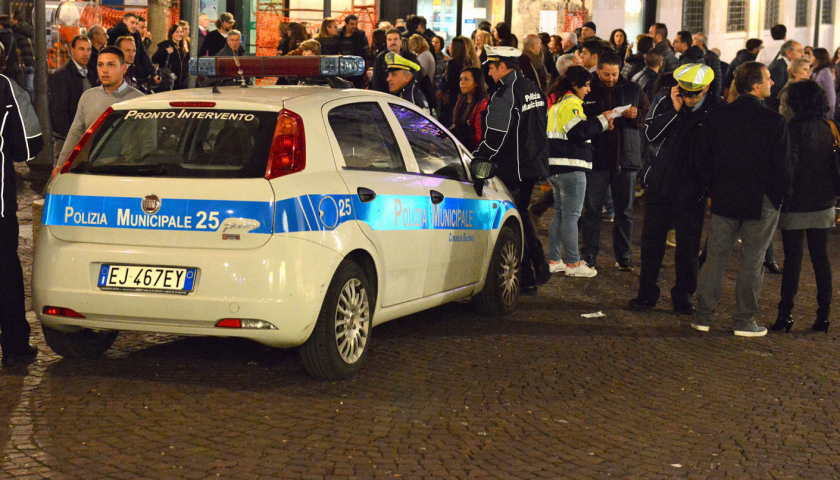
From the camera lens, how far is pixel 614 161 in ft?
34.1

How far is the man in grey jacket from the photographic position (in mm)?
8094

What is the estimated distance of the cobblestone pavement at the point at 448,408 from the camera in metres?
4.89

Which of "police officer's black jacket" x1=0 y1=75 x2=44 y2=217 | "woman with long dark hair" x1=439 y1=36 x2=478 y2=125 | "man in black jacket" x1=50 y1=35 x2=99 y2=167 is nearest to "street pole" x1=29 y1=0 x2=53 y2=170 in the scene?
"man in black jacket" x1=50 y1=35 x2=99 y2=167

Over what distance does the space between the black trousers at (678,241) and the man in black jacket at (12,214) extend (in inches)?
177

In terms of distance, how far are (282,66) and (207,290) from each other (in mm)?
Result: 1857

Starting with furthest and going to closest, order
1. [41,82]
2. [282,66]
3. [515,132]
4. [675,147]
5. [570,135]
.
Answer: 1. [41,82]
2. [570,135]
3. [515,132]
4. [675,147]
5. [282,66]

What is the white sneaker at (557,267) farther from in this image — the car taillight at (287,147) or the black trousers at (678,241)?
the car taillight at (287,147)

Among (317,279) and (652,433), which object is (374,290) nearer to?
(317,279)

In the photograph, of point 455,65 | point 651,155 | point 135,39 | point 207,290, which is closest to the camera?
point 207,290

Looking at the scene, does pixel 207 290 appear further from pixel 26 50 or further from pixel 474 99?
pixel 26 50

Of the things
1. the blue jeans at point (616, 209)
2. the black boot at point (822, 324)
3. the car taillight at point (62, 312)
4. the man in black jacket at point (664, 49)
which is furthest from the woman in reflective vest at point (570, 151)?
the man in black jacket at point (664, 49)

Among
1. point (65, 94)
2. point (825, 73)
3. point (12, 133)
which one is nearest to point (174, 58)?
point (65, 94)

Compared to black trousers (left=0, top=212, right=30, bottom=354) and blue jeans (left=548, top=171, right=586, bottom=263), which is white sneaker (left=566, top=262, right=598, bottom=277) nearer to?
blue jeans (left=548, top=171, right=586, bottom=263)

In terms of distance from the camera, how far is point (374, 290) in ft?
21.3
